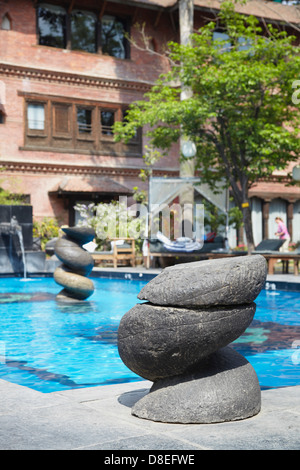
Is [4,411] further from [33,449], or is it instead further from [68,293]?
[68,293]

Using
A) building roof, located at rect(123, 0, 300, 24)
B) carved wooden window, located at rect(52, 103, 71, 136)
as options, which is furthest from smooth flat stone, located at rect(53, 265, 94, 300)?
building roof, located at rect(123, 0, 300, 24)

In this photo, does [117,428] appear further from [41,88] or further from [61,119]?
[61,119]

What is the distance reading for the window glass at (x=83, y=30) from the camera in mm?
27531

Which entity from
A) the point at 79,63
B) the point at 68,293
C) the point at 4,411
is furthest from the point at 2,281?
the point at 4,411

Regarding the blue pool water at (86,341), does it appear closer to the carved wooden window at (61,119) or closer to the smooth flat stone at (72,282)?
the smooth flat stone at (72,282)

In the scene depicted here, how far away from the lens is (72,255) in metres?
12.4

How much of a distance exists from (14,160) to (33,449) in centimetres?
2260

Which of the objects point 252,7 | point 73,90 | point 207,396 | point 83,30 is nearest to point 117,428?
point 207,396

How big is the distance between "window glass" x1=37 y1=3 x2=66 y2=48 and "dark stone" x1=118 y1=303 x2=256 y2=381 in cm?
2432

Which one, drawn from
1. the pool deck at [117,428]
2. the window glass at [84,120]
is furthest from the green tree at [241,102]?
the pool deck at [117,428]

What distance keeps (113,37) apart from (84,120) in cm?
413

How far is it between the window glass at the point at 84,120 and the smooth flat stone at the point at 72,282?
51.7ft

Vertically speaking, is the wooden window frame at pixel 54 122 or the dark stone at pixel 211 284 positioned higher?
the wooden window frame at pixel 54 122
